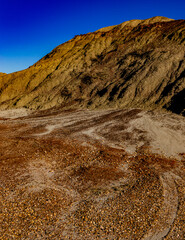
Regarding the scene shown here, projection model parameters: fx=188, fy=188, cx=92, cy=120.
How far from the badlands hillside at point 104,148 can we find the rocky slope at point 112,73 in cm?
20

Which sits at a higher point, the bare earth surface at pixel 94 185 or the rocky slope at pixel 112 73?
the rocky slope at pixel 112 73

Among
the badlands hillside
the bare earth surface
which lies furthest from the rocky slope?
the bare earth surface

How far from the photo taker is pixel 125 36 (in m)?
40.6

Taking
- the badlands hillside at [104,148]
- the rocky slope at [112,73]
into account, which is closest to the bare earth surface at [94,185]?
the badlands hillside at [104,148]

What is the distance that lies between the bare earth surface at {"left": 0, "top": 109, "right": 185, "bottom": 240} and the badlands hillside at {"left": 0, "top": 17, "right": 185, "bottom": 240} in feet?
0.13

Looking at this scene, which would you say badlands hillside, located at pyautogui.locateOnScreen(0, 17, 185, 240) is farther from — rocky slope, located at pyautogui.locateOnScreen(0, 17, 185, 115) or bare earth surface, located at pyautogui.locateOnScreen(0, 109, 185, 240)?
rocky slope, located at pyautogui.locateOnScreen(0, 17, 185, 115)

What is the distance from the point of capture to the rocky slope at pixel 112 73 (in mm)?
27562

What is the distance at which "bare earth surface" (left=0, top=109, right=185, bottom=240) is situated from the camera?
6.29m

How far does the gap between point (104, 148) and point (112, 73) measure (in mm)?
22789

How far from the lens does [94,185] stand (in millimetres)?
9125

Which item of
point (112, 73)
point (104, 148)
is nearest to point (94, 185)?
point (104, 148)

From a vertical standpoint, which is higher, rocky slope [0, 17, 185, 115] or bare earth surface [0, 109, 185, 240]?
rocky slope [0, 17, 185, 115]

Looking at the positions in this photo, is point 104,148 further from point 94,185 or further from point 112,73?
point 112,73

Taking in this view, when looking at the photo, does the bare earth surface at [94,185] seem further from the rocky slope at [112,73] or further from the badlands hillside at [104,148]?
the rocky slope at [112,73]
